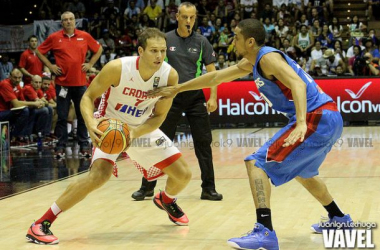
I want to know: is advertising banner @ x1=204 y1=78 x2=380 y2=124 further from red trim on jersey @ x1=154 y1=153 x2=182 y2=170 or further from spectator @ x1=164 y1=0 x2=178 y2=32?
red trim on jersey @ x1=154 y1=153 x2=182 y2=170

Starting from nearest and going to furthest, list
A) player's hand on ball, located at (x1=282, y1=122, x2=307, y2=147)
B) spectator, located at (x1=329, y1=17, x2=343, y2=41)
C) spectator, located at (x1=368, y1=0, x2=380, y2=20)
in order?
player's hand on ball, located at (x1=282, y1=122, x2=307, y2=147) < spectator, located at (x1=329, y1=17, x2=343, y2=41) < spectator, located at (x1=368, y1=0, x2=380, y2=20)

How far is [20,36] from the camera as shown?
1934 cm

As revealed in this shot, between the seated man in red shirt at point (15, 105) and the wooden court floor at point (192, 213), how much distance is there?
380 centimetres

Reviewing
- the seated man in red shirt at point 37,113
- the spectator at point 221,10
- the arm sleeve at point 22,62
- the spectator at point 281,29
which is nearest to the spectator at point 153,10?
the spectator at point 221,10

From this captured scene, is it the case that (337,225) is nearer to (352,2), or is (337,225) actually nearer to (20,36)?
(20,36)

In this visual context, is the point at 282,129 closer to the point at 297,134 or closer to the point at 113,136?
the point at 297,134

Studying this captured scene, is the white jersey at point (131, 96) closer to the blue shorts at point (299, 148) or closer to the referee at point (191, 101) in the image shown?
the blue shorts at point (299, 148)

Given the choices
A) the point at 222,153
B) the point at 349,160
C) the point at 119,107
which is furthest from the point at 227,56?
the point at 119,107

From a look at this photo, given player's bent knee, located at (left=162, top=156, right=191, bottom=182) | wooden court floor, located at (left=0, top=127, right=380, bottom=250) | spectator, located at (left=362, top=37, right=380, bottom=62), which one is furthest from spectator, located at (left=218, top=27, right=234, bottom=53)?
player's bent knee, located at (left=162, top=156, right=191, bottom=182)

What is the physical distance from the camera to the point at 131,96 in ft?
18.8

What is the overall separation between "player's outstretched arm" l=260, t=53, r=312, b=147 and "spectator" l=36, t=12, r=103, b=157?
624 cm

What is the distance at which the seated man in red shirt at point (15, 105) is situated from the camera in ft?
41.6

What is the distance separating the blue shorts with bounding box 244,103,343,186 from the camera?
16.3 ft

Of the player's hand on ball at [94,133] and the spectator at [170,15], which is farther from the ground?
the spectator at [170,15]
